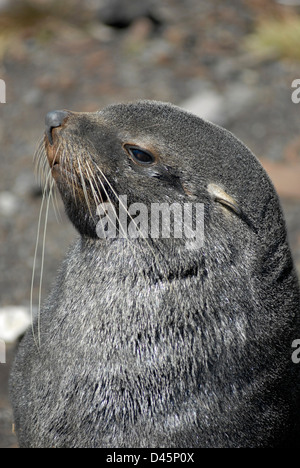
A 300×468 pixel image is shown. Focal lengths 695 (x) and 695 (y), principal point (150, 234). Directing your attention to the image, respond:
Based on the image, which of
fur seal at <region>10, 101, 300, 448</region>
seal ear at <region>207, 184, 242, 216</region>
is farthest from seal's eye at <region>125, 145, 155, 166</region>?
seal ear at <region>207, 184, 242, 216</region>

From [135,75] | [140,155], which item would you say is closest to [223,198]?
[140,155]

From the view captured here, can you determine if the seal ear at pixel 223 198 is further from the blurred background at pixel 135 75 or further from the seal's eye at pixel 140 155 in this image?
the blurred background at pixel 135 75

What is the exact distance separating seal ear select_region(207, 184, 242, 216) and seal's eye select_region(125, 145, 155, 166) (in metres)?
0.32

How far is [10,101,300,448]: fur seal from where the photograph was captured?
3.32 meters

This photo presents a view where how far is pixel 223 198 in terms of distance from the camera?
10.9ft

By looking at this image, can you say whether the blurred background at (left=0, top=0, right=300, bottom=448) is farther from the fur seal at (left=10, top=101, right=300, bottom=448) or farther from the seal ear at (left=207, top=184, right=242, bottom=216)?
the seal ear at (left=207, top=184, right=242, bottom=216)

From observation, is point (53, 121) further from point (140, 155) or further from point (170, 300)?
point (170, 300)

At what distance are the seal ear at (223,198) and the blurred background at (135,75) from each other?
3542mm

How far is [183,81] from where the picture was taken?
9.36 metres

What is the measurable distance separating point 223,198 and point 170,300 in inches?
21.6

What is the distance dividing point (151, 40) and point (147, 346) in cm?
768

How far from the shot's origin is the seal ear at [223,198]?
3328 mm

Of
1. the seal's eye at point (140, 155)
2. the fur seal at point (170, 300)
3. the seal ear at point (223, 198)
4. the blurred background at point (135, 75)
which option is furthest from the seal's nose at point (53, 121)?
the blurred background at point (135, 75)

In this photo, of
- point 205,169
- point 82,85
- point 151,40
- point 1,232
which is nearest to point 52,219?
point 1,232
